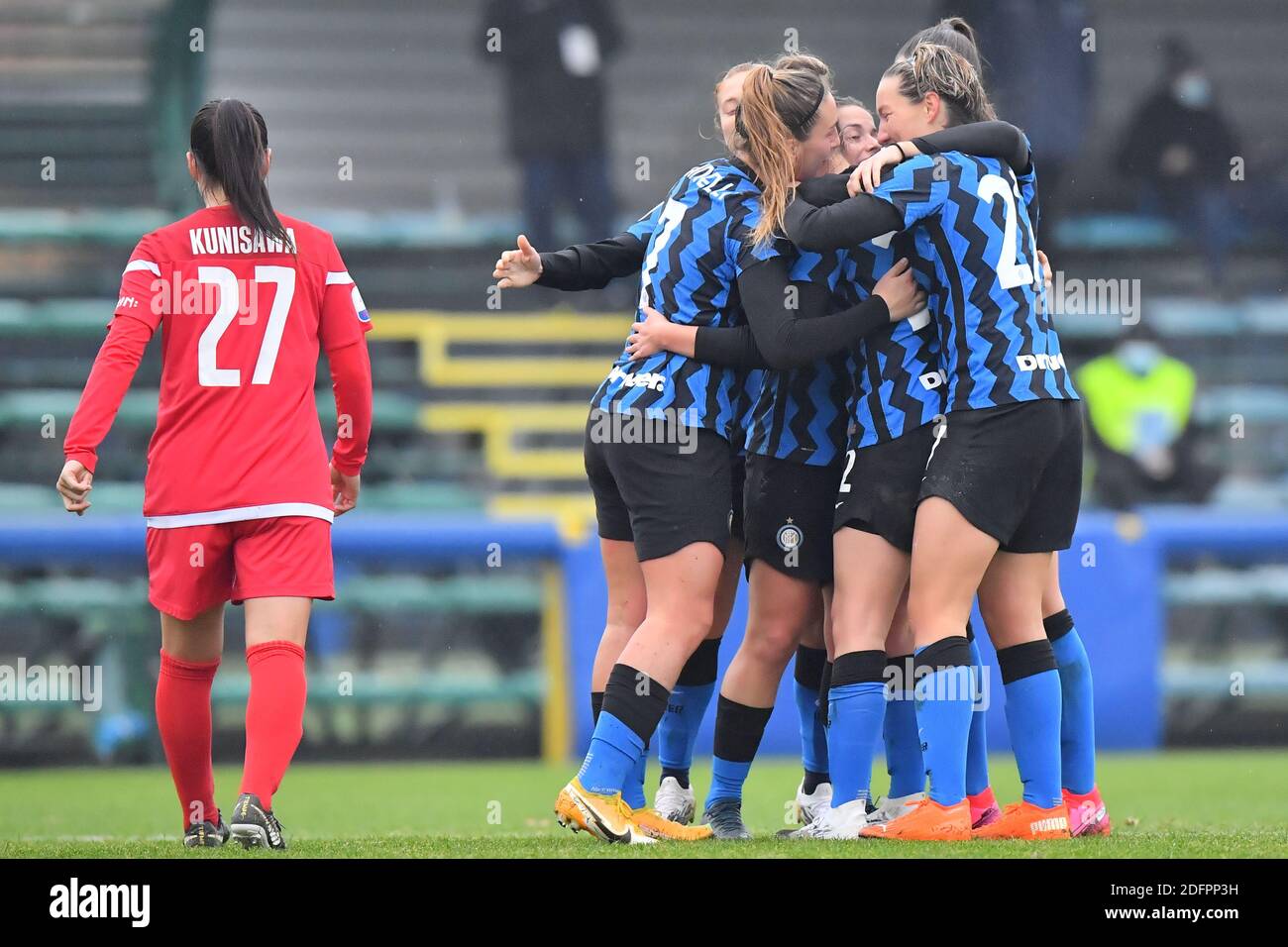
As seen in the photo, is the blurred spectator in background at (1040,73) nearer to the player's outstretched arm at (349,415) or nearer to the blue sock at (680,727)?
the blue sock at (680,727)

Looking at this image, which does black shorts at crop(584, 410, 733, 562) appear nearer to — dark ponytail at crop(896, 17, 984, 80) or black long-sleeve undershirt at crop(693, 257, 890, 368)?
black long-sleeve undershirt at crop(693, 257, 890, 368)

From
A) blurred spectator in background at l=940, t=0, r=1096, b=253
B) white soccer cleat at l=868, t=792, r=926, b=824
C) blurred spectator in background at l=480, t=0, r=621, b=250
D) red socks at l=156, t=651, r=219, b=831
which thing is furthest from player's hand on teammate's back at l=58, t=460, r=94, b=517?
blurred spectator in background at l=940, t=0, r=1096, b=253

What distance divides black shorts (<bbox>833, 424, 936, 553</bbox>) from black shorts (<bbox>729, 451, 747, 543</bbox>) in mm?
372

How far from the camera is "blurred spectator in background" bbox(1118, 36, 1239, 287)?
33.3 ft

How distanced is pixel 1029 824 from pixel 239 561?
1902mm

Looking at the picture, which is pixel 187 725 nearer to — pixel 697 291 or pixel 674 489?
pixel 674 489

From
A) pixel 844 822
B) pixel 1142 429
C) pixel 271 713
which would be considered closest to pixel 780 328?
pixel 844 822

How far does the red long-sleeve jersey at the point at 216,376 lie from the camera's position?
3.86 m

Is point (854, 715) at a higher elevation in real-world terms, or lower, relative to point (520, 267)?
lower

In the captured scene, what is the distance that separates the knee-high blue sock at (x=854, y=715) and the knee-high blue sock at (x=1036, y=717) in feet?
1.04

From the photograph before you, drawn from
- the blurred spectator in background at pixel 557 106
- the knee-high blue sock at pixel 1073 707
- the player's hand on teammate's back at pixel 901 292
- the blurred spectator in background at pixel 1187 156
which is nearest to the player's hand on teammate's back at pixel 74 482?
the player's hand on teammate's back at pixel 901 292

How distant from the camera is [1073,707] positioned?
14.0ft
